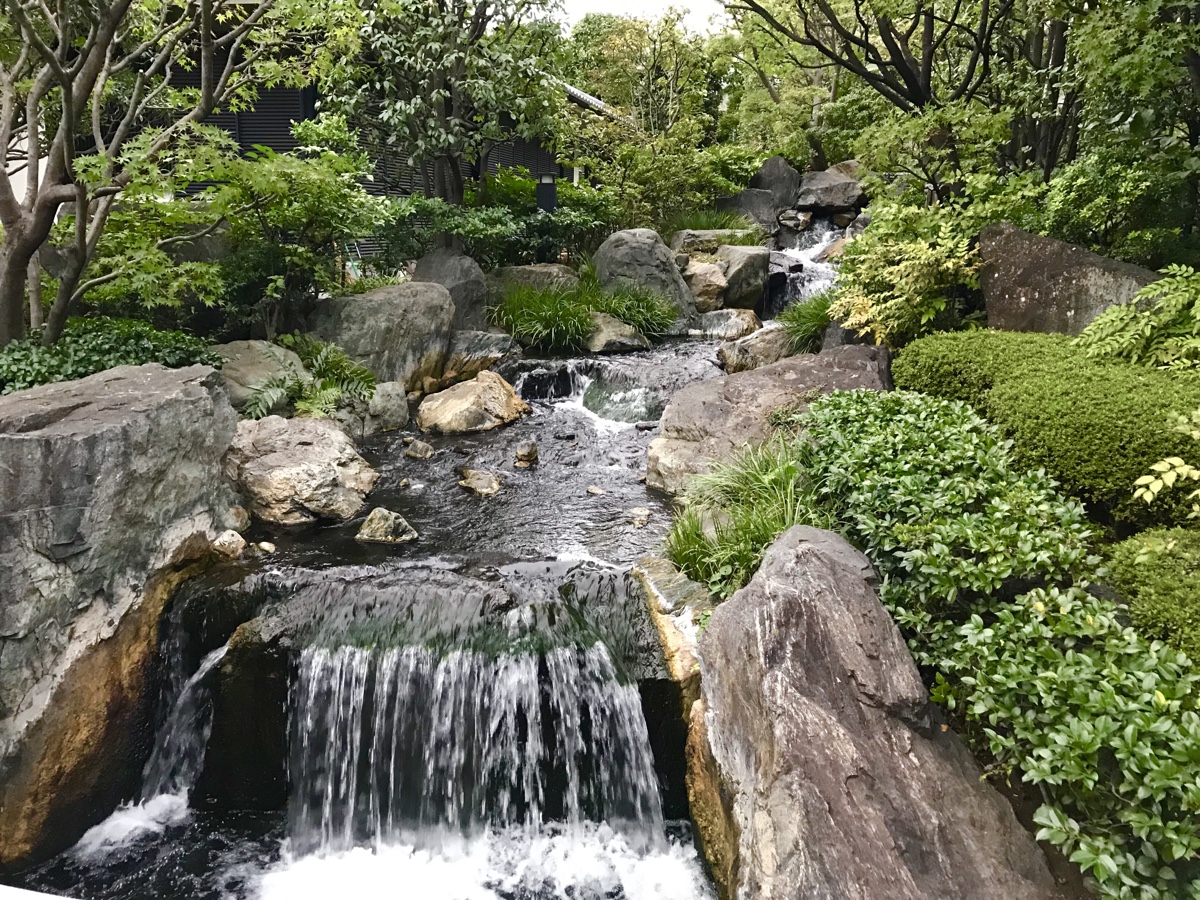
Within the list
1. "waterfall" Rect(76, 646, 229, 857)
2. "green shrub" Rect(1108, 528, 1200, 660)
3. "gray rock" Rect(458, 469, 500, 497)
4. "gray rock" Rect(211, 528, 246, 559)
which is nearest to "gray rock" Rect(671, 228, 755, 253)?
"gray rock" Rect(458, 469, 500, 497)

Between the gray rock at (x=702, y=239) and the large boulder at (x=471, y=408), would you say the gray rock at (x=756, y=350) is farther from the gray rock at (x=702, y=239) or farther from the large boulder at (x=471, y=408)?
the gray rock at (x=702, y=239)

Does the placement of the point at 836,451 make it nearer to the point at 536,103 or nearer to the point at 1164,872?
the point at 1164,872

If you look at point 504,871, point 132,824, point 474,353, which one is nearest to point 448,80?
point 474,353

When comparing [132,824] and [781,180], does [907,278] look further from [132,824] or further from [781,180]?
[781,180]

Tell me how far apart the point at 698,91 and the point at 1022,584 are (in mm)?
23323

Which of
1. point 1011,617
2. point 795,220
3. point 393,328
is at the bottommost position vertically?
point 1011,617

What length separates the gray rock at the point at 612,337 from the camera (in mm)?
14164

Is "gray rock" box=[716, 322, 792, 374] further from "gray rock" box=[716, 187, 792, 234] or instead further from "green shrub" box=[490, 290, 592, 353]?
"gray rock" box=[716, 187, 792, 234]

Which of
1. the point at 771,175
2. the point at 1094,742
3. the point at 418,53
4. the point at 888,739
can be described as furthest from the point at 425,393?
the point at 771,175

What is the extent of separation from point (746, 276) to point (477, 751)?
13304 mm

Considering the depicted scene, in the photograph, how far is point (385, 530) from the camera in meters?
7.62

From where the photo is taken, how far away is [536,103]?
15.7m

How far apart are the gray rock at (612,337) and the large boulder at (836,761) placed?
9722 mm

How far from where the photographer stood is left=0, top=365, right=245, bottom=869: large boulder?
5504mm
